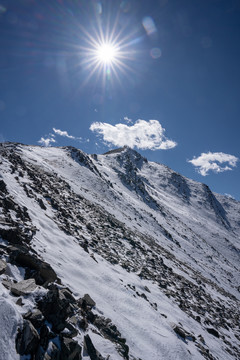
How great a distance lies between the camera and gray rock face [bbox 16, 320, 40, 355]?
396 centimetres

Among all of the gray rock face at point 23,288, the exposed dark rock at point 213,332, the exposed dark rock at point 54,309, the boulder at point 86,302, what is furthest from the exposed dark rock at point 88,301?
the exposed dark rock at point 213,332

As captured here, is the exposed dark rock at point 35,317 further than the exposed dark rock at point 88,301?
No

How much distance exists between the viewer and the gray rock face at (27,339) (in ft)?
13.0

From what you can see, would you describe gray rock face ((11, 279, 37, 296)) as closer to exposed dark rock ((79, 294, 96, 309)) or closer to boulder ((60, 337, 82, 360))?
boulder ((60, 337, 82, 360))

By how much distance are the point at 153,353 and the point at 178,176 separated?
134 meters

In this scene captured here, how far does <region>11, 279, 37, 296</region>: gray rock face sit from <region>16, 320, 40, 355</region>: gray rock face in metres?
0.88

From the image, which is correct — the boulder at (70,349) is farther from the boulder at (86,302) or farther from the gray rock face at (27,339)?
the boulder at (86,302)

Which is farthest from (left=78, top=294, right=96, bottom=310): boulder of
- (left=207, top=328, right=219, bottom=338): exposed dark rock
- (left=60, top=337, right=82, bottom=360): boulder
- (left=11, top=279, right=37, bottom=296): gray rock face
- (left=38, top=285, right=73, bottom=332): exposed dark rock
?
(left=207, top=328, right=219, bottom=338): exposed dark rock

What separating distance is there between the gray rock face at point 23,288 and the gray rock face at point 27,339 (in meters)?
0.88

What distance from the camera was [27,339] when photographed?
4.08 metres

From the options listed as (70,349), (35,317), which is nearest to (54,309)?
(35,317)

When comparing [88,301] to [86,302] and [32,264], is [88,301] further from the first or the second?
[32,264]

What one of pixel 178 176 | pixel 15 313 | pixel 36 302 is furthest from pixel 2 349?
pixel 178 176

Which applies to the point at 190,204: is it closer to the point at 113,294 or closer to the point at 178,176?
the point at 178,176
